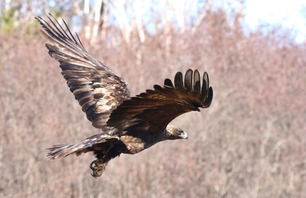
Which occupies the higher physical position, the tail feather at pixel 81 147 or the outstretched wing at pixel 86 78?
the outstretched wing at pixel 86 78

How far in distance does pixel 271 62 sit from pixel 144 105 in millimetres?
21254

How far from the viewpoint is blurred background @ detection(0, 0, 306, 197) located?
71.4ft

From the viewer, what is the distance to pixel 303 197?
23.8 meters

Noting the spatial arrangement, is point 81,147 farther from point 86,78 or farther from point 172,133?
point 86,78

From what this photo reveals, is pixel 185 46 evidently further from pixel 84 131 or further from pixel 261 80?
pixel 84 131

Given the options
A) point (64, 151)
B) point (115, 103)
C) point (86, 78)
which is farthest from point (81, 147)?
point (86, 78)

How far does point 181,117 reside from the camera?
24844mm

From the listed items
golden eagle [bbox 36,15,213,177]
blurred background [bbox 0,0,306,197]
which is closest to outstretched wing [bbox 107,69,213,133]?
golden eagle [bbox 36,15,213,177]

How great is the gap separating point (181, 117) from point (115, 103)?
14.4 metres

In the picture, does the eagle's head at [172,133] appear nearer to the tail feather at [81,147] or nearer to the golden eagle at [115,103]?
the golden eagle at [115,103]

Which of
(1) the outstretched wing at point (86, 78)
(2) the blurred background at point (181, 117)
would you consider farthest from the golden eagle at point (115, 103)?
(2) the blurred background at point (181, 117)

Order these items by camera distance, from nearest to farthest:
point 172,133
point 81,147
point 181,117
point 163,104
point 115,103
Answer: point 163,104, point 81,147, point 172,133, point 115,103, point 181,117

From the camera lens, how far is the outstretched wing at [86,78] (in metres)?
10.6

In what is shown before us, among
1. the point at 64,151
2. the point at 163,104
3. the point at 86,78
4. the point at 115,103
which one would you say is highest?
the point at 86,78
